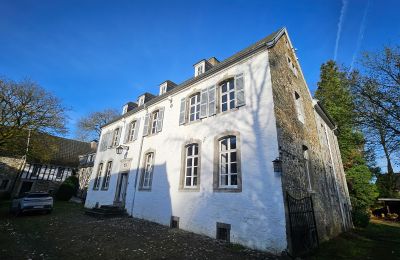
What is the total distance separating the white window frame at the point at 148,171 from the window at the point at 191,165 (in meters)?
3.03

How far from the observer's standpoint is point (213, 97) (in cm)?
1037

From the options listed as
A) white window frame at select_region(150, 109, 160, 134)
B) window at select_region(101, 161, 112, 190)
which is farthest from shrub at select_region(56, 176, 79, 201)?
white window frame at select_region(150, 109, 160, 134)

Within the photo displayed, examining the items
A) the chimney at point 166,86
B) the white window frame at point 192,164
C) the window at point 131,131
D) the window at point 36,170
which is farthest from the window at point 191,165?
the window at point 36,170

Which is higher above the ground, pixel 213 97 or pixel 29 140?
pixel 213 97

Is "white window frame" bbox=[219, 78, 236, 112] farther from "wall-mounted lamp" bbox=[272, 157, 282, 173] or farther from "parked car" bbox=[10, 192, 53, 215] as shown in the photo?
"parked car" bbox=[10, 192, 53, 215]

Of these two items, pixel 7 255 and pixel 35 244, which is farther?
pixel 35 244

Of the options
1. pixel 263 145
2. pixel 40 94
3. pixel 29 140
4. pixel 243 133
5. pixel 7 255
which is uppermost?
pixel 40 94

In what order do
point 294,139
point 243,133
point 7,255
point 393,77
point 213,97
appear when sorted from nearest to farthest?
1. point 7,255
2. point 243,133
3. point 294,139
4. point 213,97
5. point 393,77

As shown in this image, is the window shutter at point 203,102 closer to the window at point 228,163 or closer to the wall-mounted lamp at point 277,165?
the window at point 228,163

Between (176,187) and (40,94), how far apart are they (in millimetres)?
12666

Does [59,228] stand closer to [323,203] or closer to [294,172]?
[294,172]

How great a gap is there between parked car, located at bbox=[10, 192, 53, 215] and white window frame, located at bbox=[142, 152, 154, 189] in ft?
20.7

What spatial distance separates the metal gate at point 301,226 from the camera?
6758 mm

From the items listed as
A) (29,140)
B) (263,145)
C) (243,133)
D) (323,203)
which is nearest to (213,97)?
(243,133)
